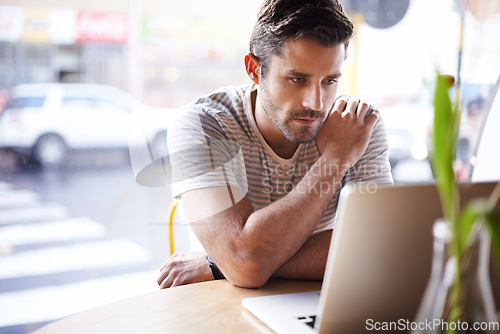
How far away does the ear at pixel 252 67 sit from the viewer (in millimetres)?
1644

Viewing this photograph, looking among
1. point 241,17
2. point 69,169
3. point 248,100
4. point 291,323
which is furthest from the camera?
point 69,169

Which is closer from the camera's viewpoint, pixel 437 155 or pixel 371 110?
A: pixel 437 155

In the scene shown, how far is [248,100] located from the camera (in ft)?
5.37

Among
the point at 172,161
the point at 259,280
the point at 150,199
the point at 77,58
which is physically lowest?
the point at 150,199

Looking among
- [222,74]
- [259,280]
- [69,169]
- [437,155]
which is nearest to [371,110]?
[259,280]

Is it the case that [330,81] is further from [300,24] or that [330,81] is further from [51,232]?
[51,232]

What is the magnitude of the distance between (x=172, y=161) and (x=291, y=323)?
2.25 feet

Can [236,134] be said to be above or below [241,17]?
below

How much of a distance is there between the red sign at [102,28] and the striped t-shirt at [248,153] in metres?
3.52

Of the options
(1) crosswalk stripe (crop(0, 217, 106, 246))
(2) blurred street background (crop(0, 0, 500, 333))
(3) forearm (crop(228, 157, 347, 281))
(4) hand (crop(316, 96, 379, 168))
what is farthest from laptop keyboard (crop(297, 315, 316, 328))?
(1) crosswalk stripe (crop(0, 217, 106, 246))

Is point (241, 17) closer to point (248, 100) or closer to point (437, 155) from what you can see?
point (248, 100)

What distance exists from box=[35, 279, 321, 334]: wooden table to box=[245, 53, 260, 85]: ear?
0.74 metres

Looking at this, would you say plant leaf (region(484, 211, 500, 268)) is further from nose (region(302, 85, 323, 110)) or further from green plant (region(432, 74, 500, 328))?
nose (region(302, 85, 323, 110))

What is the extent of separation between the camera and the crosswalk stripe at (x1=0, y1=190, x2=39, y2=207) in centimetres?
462
